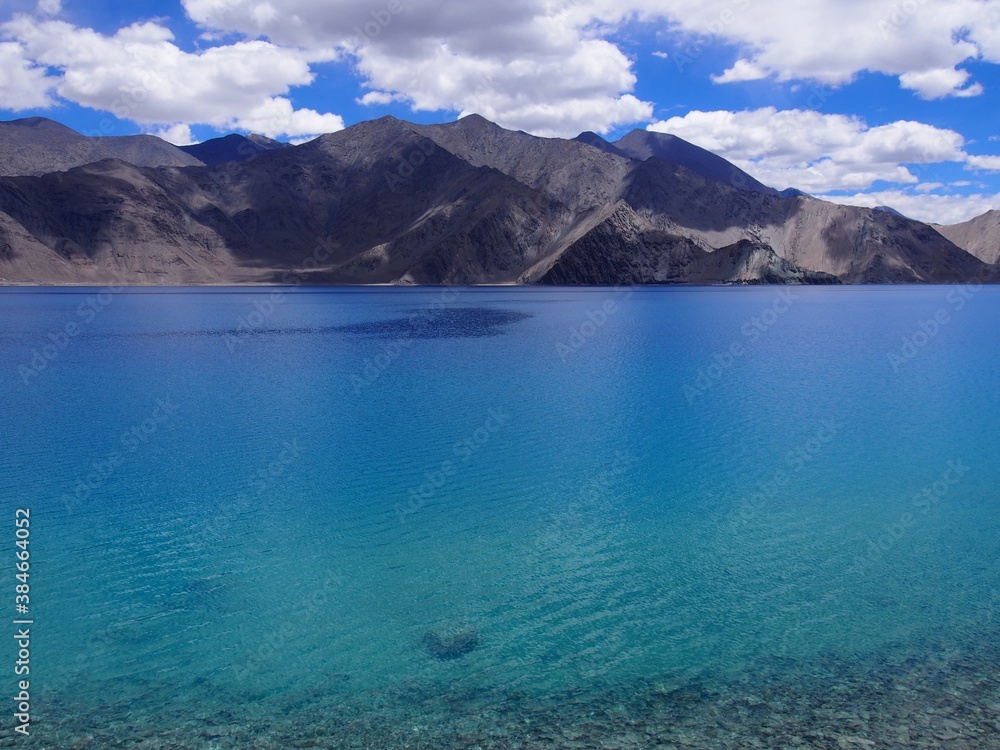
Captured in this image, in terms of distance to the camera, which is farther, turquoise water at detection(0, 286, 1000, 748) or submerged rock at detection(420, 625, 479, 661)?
submerged rock at detection(420, 625, 479, 661)

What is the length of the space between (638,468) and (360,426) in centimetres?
1143

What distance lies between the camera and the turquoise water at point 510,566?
37.4 ft

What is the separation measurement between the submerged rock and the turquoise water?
0.06 metres

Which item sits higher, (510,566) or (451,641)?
(510,566)

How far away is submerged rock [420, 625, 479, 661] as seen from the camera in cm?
1298

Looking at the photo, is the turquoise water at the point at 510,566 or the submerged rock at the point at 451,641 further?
the submerged rock at the point at 451,641

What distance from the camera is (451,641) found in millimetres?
13359

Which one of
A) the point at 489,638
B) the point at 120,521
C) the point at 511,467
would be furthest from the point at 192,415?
the point at 489,638

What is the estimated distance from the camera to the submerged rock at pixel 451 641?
42.6ft

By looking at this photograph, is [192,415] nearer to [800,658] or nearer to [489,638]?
[489,638]

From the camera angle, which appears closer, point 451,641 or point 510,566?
point 451,641

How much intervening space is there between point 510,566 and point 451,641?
3057 millimetres

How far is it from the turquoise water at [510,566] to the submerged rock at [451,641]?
6 cm

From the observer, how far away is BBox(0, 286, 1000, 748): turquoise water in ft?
37.4
